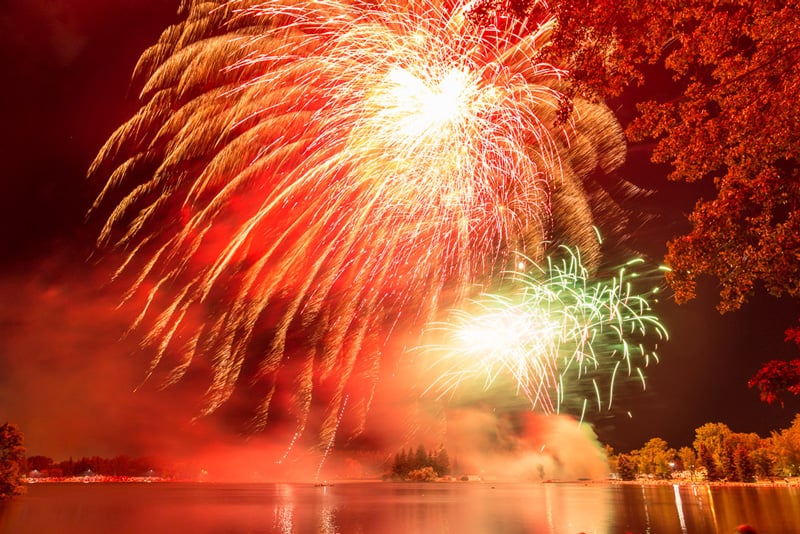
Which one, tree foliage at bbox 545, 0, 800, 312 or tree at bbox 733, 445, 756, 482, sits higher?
tree foliage at bbox 545, 0, 800, 312

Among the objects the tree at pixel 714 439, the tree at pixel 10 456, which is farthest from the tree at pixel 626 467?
the tree at pixel 10 456

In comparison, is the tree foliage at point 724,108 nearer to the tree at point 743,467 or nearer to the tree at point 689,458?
the tree at point 743,467

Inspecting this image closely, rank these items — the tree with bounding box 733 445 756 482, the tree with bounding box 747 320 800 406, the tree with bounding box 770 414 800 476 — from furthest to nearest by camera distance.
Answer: the tree with bounding box 733 445 756 482 < the tree with bounding box 770 414 800 476 < the tree with bounding box 747 320 800 406

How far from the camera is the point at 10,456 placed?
68.2m

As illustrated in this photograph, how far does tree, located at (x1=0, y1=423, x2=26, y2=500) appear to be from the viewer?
6738cm

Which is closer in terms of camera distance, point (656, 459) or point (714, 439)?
point (714, 439)

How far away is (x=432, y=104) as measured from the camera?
803 inches

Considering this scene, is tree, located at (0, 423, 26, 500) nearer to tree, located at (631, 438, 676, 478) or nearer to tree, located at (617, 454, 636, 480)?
tree, located at (631, 438, 676, 478)

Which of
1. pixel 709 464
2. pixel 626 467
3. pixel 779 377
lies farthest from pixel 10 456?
pixel 626 467

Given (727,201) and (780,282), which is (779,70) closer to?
(727,201)

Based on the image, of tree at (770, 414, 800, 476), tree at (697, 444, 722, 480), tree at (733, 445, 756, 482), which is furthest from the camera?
tree at (697, 444, 722, 480)

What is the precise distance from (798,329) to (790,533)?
27.3 m

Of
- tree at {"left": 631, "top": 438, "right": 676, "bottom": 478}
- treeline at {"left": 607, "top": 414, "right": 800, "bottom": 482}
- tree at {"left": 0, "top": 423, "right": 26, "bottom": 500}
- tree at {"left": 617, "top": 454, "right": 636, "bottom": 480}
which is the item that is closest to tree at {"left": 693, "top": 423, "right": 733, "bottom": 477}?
treeline at {"left": 607, "top": 414, "right": 800, "bottom": 482}

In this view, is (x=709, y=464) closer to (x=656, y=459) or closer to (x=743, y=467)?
(x=743, y=467)
